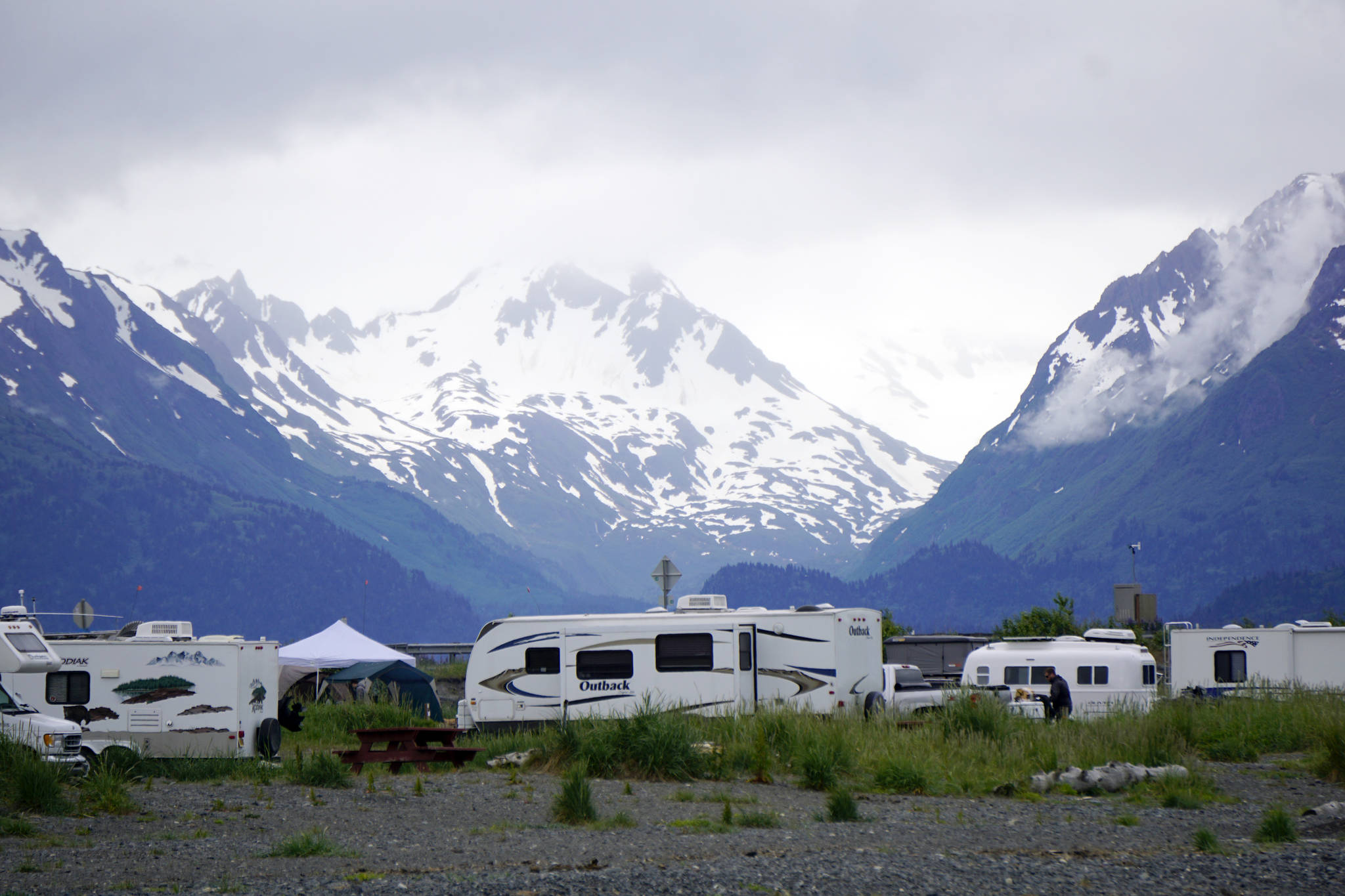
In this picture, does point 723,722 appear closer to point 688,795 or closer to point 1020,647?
point 688,795

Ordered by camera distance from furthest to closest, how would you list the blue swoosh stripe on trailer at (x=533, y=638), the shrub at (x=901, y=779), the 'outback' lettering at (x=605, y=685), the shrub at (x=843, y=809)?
1. the blue swoosh stripe on trailer at (x=533, y=638)
2. the 'outback' lettering at (x=605, y=685)
3. the shrub at (x=901, y=779)
4. the shrub at (x=843, y=809)

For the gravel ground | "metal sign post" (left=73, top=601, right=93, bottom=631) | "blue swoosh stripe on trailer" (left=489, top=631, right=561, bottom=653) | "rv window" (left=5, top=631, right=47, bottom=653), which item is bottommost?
the gravel ground

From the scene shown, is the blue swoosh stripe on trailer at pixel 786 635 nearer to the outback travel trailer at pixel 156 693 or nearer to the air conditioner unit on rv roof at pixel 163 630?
the outback travel trailer at pixel 156 693

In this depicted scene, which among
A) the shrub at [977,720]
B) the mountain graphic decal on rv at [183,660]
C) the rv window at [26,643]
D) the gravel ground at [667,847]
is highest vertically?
the rv window at [26,643]

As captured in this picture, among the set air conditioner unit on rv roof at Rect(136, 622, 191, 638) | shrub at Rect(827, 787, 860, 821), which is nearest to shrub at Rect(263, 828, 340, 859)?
shrub at Rect(827, 787, 860, 821)

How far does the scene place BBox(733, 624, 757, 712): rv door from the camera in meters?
23.1

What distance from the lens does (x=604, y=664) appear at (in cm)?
2345

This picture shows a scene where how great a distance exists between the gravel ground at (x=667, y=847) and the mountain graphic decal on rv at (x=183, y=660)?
5.23m

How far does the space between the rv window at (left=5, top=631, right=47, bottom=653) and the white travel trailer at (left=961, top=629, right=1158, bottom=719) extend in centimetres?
1880

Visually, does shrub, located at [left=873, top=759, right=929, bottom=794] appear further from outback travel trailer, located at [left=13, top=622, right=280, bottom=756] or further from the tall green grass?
outback travel trailer, located at [left=13, top=622, right=280, bottom=756]

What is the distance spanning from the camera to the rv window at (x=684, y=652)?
23.2 m

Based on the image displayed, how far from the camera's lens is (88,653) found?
20.8 meters

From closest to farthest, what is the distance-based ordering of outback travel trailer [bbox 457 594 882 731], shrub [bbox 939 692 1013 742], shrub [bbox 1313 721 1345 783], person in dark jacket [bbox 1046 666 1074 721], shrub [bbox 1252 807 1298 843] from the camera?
shrub [bbox 1252 807 1298 843], shrub [bbox 1313 721 1345 783], shrub [bbox 939 692 1013 742], outback travel trailer [bbox 457 594 882 731], person in dark jacket [bbox 1046 666 1074 721]

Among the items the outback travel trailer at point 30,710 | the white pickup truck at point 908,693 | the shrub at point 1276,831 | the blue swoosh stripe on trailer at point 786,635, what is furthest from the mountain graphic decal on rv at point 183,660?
the shrub at point 1276,831
